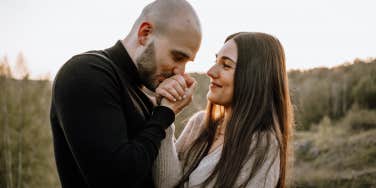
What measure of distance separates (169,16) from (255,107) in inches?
31.4

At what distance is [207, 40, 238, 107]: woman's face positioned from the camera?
2654 mm

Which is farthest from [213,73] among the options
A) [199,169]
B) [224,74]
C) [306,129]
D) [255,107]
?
[306,129]

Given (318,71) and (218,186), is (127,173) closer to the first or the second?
(218,186)

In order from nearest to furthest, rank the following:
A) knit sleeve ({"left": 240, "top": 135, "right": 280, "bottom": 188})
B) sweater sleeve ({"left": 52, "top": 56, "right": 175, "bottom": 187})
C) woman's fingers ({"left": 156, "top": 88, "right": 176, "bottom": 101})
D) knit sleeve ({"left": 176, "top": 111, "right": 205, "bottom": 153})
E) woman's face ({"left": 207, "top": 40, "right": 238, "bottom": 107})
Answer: sweater sleeve ({"left": 52, "top": 56, "right": 175, "bottom": 187}) < woman's fingers ({"left": 156, "top": 88, "right": 176, "bottom": 101}) < knit sleeve ({"left": 240, "top": 135, "right": 280, "bottom": 188}) < woman's face ({"left": 207, "top": 40, "right": 238, "bottom": 107}) < knit sleeve ({"left": 176, "top": 111, "right": 205, "bottom": 153})

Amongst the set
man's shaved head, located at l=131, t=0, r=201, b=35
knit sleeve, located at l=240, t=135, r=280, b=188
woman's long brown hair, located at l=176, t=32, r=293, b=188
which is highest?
man's shaved head, located at l=131, t=0, r=201, b=35

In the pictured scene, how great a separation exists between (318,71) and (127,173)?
21134 mm

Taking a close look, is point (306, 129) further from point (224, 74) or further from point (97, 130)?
point (97, 130)

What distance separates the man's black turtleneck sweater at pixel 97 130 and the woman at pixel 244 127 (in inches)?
21.5

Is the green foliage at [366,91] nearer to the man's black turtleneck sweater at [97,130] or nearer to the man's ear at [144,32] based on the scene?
the man's ear at [144,32]

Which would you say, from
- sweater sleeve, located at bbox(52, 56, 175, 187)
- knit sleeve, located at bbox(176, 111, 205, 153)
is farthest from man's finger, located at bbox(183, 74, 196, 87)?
knit sleeve, located at bbox(176, 111, 205, 153)

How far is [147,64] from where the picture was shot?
7.25ft

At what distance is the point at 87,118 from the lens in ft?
5.58

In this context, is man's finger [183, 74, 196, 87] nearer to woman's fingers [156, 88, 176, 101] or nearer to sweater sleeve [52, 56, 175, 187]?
woman's fingers [156, 88, 176, 101]

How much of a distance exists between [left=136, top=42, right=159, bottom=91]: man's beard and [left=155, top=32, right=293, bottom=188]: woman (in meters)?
0.44
